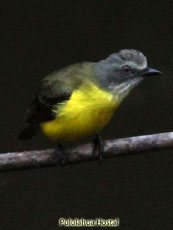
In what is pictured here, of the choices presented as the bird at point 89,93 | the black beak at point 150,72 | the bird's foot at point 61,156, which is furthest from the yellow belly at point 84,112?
the black beak at point 150,72

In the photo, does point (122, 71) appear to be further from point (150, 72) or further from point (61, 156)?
point (61, 156)

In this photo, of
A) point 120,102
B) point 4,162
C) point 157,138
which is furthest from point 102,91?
point 4,162

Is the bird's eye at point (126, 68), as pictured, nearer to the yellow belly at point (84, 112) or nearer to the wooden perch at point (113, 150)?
the yellow belly at point (84, 112)

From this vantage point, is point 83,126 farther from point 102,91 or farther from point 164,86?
point 164,86

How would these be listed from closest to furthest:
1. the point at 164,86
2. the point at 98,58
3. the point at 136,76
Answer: the point at 136,76, the point at 164,86, the point at 98,58

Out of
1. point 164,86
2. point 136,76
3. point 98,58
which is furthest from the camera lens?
point 98,58

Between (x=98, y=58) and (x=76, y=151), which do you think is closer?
(x=76, y=151)

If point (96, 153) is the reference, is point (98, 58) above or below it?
above
